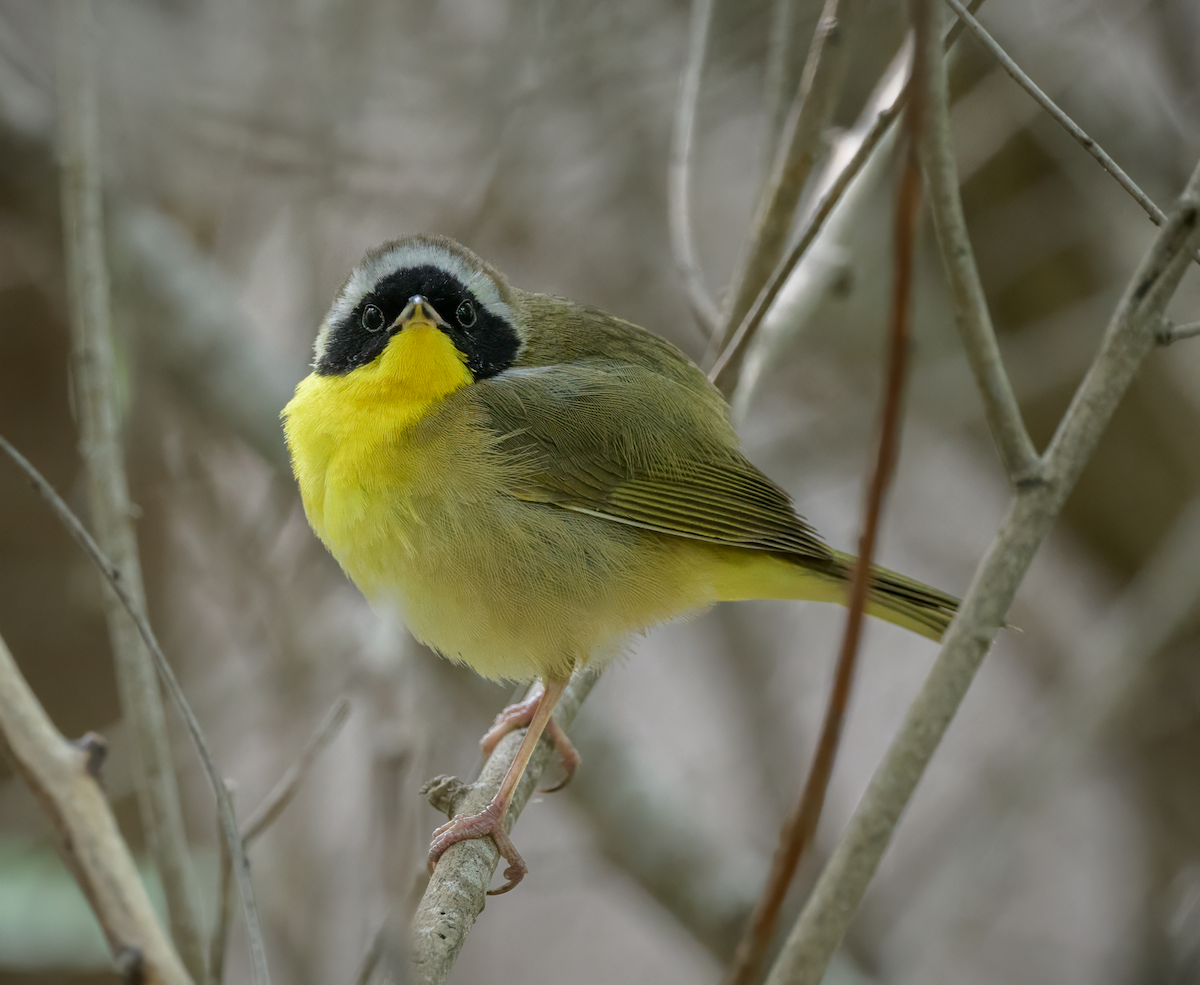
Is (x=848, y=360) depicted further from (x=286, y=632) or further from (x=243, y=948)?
(x=243, y=948)

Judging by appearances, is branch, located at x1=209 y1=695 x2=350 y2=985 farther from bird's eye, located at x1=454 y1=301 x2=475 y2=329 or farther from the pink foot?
bird's eye, located at x1=454 y1=301 x2=475 y2=329

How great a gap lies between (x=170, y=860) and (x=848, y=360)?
4.28m

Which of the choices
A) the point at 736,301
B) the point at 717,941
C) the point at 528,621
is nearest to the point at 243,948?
the point at 717,941

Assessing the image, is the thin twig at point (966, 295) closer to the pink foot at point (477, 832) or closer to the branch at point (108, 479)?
the pink foot at point (477, 832)

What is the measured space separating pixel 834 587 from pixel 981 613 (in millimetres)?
1517

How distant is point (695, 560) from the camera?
3137mm

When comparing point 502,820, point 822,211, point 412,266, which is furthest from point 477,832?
point 822,211

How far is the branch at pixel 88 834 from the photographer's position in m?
1.45

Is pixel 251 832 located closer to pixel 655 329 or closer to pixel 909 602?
pixel 909 602

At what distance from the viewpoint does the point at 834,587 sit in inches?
122

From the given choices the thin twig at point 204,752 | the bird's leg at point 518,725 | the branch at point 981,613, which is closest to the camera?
the branch at point 981,613

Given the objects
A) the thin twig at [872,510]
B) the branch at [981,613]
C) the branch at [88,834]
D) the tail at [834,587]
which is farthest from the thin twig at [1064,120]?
the branch at [88,834]

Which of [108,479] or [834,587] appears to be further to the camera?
[834,587]

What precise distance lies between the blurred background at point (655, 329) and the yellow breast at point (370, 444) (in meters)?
0.86
